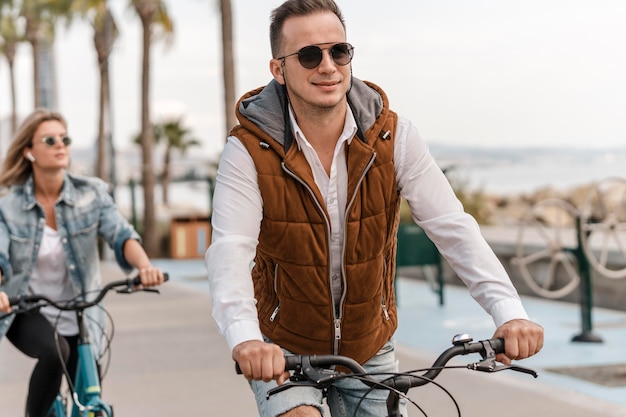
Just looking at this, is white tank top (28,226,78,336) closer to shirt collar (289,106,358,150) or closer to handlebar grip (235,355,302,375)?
shirt collar (289,106,358,150)

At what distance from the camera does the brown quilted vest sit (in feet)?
11.2

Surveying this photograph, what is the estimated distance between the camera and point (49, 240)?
5723mm

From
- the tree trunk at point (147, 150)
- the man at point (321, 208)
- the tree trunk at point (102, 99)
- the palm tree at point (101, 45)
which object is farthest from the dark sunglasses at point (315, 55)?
the tree trunk at point (102, 99)

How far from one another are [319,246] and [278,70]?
543 mm

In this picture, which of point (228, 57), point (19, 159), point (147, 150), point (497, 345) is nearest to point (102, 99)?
→ point (147, 150)

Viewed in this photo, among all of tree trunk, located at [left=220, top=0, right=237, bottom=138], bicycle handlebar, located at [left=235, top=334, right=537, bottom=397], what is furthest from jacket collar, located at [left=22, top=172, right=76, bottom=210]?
tree trunk, located at [left=220, top=0, right=237, bottom=138]

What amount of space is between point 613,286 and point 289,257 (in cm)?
941

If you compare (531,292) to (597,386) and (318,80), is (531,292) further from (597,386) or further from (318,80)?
(318,80)

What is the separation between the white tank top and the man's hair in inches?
96.8

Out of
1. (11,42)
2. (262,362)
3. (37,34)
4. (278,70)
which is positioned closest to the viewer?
(262,362)

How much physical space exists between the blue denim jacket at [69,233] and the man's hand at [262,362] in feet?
9.00

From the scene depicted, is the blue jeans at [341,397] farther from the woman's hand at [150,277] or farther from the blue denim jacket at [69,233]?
the blue denim jacket at [69,233]

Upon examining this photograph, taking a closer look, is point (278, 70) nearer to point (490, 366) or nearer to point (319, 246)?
point (319, 246)

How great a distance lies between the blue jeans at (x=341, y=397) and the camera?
10.8 ft
